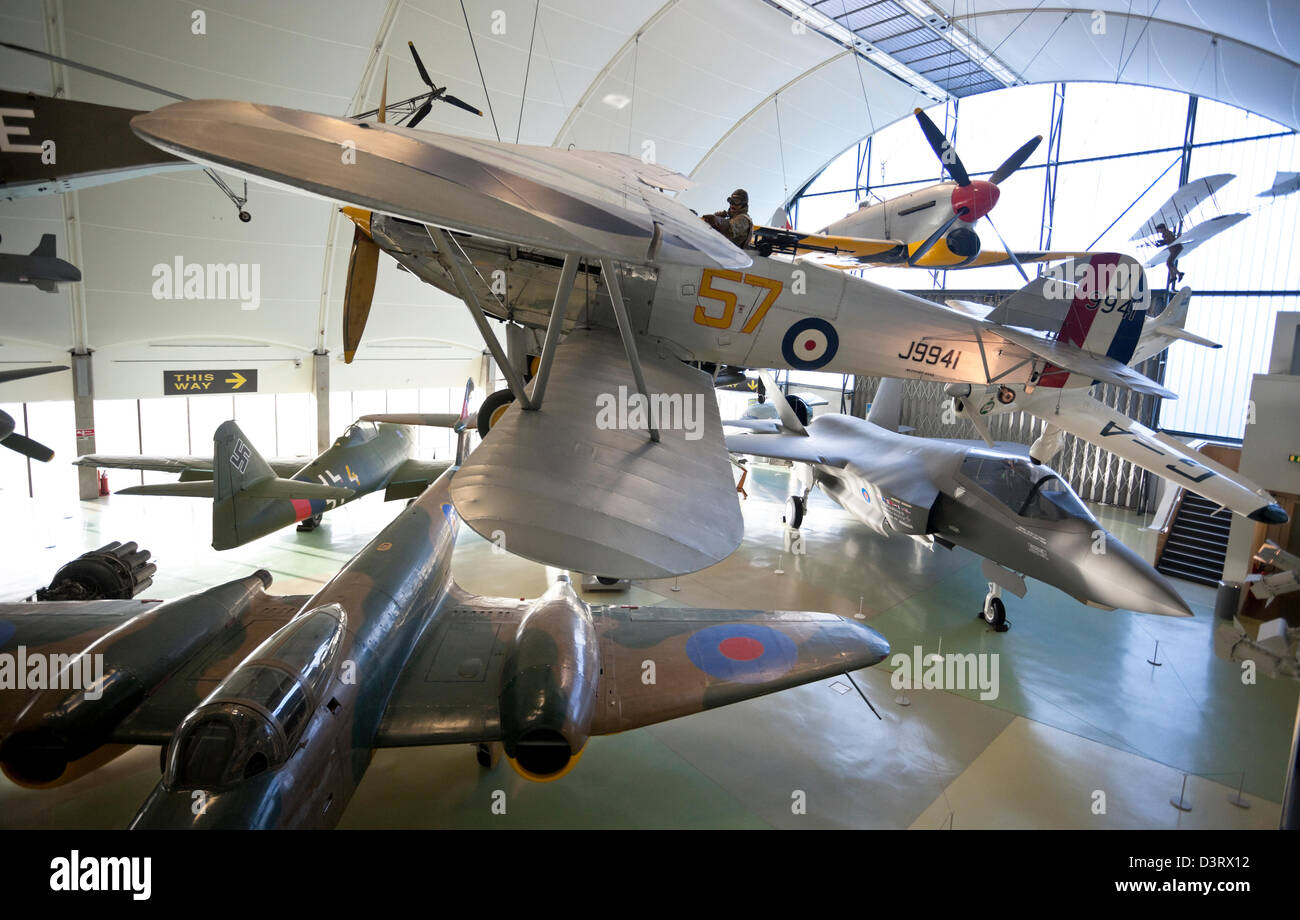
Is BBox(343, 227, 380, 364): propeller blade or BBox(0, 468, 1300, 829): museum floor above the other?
BBox(343, 227, 380, 364): propeller blade

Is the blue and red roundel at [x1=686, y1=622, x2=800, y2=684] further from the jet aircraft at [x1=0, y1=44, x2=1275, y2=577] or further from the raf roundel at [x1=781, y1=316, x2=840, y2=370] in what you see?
the raf roundel at [x1=781, y1=316, x2=840, y2=370]

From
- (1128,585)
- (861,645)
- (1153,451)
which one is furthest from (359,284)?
(1153,451)

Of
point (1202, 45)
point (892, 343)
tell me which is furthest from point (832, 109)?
point (892, 343)

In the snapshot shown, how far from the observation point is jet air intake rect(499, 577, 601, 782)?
4.52m

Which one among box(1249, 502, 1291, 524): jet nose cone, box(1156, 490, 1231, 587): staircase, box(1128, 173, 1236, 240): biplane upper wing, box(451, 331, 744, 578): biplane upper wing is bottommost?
box(1156, 490, 1231, 587): staircase

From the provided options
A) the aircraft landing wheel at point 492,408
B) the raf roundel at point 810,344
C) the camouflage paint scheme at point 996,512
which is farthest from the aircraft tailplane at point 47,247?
the camouflage paint scheme at point 996,512

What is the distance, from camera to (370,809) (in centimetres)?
524

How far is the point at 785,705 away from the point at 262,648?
508 centimetres

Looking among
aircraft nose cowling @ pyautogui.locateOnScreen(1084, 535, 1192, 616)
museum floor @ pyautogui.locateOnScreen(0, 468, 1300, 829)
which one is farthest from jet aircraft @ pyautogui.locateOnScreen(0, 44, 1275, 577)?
museum floor @ pyautogui.locateOnScreen(0, 468, 1300, 829)

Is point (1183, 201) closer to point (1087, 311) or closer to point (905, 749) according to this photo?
point (1087, 311)

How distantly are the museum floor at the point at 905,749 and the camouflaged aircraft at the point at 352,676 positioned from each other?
769 mm

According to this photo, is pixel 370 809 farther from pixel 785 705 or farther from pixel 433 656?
pixel 785 705

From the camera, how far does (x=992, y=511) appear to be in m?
8.53

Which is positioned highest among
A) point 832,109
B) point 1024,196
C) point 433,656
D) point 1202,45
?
point 832,109
